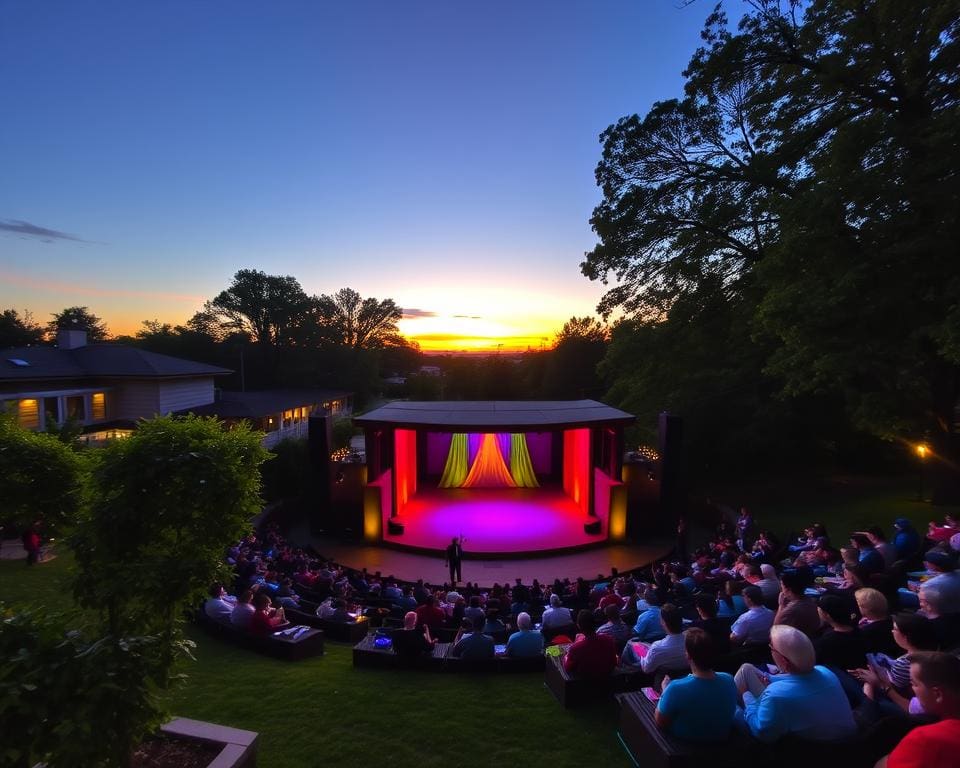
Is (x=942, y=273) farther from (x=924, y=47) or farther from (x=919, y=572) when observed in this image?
(x=919, y=572)

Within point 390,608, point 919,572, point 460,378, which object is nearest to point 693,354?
point 919,572

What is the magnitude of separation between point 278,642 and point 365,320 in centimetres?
6055

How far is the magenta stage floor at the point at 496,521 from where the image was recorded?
14664mm

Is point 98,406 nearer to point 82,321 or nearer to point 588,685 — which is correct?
point 588,685

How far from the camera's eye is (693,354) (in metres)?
18.8

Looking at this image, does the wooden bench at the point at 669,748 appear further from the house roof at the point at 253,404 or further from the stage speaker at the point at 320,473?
the house roof at the point at 253,404

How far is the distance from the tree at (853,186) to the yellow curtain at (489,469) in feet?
36.7

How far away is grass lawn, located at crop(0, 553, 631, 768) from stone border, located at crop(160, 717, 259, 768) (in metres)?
0.30

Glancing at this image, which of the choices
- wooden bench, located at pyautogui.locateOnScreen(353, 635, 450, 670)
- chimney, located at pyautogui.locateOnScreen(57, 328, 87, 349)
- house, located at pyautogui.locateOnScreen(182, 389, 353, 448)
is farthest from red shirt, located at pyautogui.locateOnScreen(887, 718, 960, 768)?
chimney, located at pyautogui.locateOnScreen(57, 328, 87, 349)

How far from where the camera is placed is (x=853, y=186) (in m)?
10.6

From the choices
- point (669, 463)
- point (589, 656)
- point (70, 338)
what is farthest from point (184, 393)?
point (589, 656)

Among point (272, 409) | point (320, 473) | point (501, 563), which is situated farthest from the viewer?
point (272, 409)

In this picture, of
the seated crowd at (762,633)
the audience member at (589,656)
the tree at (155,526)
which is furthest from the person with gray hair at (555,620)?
the tree at (155,526)

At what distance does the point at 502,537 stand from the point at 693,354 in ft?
33.9
